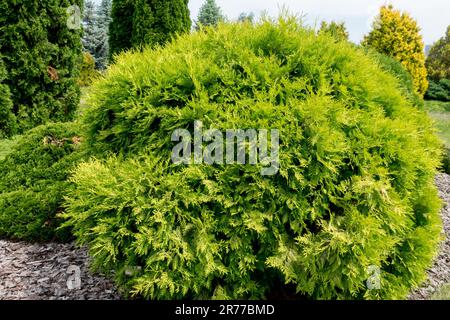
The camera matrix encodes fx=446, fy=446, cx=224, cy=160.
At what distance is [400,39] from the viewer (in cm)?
1691

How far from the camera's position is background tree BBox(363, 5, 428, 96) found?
669 inches

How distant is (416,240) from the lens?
4.05 metres

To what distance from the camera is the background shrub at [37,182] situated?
5117 millimetres

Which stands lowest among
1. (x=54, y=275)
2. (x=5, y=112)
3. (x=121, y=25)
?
(x=54, y=275)

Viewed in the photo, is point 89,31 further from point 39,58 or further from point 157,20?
point 39,58

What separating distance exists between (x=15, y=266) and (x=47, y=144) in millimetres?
1744

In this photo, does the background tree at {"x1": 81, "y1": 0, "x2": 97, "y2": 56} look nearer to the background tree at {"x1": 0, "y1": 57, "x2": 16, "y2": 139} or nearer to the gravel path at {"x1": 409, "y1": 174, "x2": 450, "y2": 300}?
the background tree at {"x1": 0, "y1": 57, "x2": 16, "y2": 139}

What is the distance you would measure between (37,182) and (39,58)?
5.11 m

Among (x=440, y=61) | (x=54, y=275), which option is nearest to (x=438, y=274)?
(x=54, y=275)

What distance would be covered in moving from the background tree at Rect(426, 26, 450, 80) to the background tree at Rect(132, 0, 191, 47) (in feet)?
58.8

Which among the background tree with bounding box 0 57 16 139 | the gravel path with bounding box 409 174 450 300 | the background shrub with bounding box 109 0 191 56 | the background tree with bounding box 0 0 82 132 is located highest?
the background shrub with bounding box 109 0 191 56

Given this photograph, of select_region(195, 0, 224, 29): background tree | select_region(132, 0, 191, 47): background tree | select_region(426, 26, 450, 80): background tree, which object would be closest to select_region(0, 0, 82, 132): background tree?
select_region(132, 0, 191, 47): background tree
